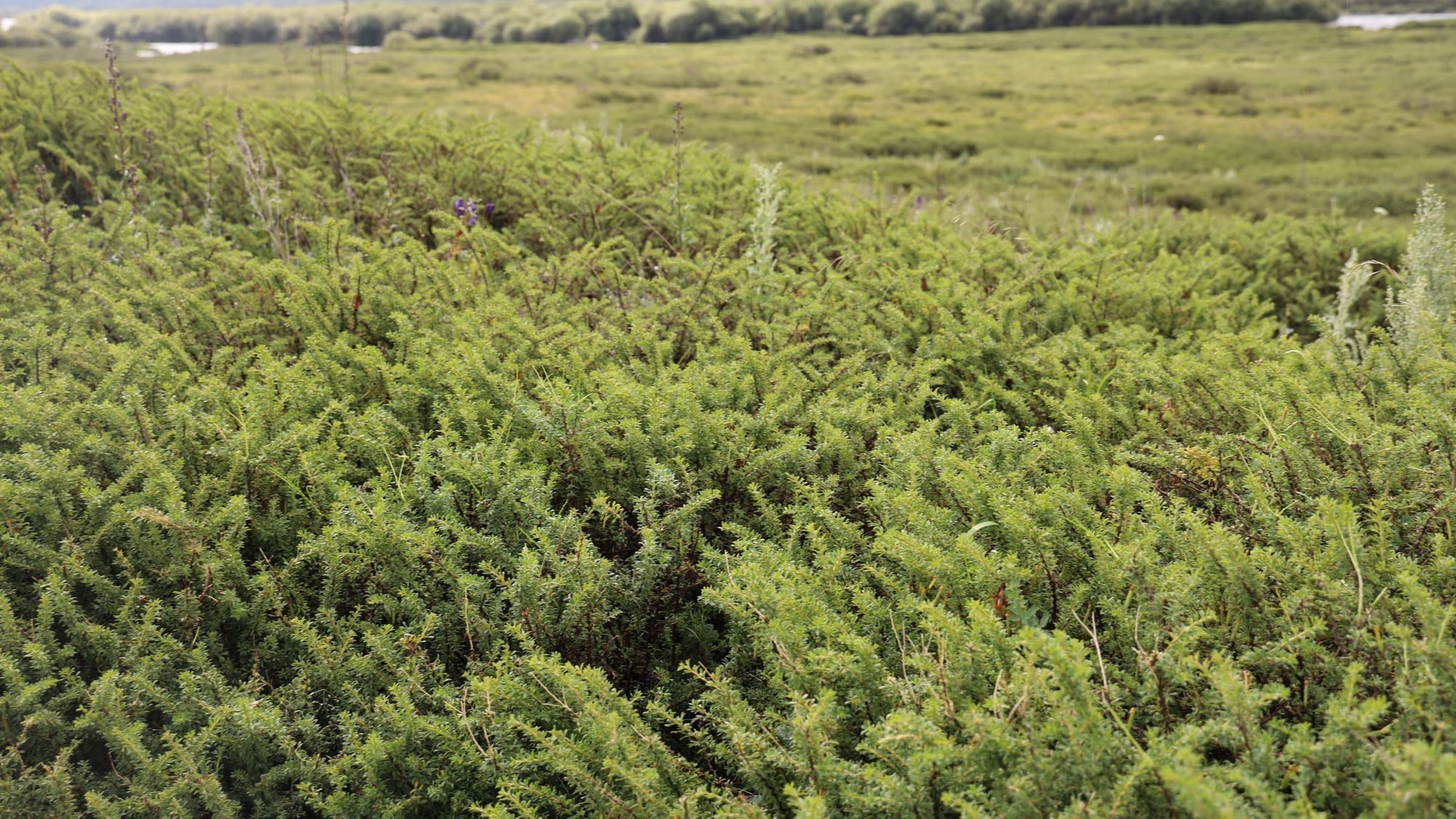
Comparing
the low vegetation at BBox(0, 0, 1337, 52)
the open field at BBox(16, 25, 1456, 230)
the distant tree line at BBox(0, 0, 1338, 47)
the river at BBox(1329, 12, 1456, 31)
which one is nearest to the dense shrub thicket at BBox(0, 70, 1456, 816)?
the open field at BBox(16, 25, 1456, 230)

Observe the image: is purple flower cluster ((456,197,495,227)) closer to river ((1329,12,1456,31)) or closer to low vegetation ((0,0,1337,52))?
low vegetation ((0,0,1337,52))

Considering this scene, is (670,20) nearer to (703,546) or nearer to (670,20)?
(670,20)

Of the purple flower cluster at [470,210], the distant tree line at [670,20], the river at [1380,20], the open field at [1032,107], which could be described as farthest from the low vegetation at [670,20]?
the purple flower cluster at [470,210]

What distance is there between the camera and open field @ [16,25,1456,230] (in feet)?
54.4

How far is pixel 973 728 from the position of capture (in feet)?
4.32

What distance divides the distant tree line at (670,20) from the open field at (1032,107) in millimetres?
13143

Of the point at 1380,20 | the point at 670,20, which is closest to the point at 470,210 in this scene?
the point at 670,20

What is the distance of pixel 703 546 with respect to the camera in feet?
6.68

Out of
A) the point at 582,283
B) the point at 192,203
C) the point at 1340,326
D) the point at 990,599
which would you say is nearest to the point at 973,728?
the point at 990,599

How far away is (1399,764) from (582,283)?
311 centimetres

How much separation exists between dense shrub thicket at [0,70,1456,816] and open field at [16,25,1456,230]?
234 centimetres

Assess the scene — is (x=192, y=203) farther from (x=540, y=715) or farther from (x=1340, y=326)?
(x=1340, y=326)

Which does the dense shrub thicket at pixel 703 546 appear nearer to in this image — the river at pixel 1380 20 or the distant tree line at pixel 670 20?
the distant tree line at pixel 670 20

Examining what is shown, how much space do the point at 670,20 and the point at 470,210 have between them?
81.0 meters
